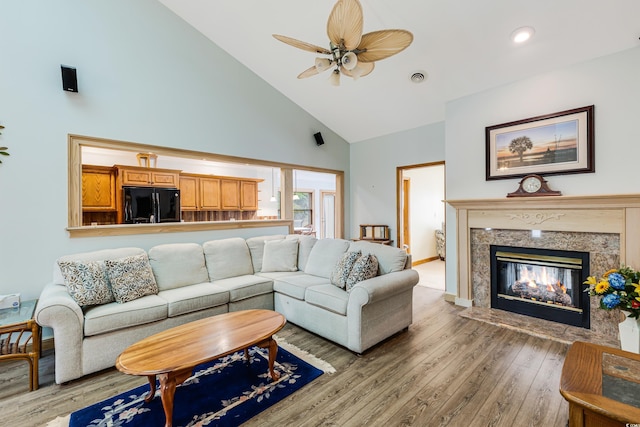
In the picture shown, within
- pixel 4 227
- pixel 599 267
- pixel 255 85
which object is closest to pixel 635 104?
pixel 599 267

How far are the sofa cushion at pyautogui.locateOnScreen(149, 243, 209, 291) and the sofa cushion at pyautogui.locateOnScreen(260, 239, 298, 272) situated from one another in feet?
2.73

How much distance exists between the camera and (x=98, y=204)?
5.30 m

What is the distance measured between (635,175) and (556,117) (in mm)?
938

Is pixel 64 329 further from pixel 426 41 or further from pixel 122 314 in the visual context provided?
pixel 426 41

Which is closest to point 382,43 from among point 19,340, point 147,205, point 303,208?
point 19,340

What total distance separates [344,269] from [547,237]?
2.48 metres

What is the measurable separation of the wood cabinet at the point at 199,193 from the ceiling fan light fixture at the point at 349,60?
5192 mm

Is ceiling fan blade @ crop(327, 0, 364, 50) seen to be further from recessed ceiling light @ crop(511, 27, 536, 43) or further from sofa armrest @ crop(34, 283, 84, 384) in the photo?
sofa armrest @ crop(34, 283, 84, 384)

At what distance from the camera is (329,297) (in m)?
2.93

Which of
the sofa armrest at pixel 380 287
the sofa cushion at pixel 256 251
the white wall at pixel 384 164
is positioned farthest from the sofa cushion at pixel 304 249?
the white wall at pixel 384 164

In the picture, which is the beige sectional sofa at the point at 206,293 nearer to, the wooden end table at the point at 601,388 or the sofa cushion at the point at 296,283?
the sofa cushion at the point at 296,283

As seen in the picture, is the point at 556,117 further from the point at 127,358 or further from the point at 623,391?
the point at 127,358

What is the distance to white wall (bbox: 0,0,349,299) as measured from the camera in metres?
2.83

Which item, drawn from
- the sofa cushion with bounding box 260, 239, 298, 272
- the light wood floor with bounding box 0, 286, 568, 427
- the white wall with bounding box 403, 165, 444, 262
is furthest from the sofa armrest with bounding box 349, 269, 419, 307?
the white wall with bounding box 403, 165, 444, 262
